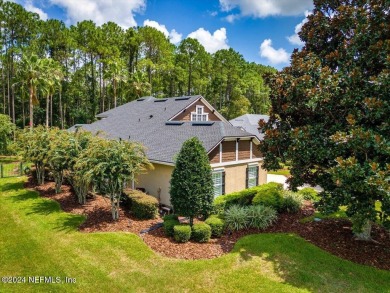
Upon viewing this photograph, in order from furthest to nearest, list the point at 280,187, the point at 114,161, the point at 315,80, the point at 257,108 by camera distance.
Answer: the point at 257,108, the point at 280,187, the point at 114,161, the point at 315,80

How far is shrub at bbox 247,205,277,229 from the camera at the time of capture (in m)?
11.6

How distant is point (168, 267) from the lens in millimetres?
8742

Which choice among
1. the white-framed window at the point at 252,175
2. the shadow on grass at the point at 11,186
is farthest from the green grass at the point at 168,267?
the shadow on grass at the point at 11,186

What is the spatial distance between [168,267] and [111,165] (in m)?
5.34

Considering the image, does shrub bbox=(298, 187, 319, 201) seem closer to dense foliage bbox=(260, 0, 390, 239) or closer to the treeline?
dense foliage bbox=(260, 0, 390, 239)

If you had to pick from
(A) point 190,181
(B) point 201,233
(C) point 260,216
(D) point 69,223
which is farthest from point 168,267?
(D) point 69,223

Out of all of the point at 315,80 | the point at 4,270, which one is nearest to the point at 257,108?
the point at 315,80

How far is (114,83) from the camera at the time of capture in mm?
39094

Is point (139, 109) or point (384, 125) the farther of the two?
point (139, 109)

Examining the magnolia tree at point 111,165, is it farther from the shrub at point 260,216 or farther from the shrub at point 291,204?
the shrub at point 291,204

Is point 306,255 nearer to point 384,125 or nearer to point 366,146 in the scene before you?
point 366,146

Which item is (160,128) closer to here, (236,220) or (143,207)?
(143,207)

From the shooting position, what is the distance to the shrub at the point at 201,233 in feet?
34.6

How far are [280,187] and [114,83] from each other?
104 feet
